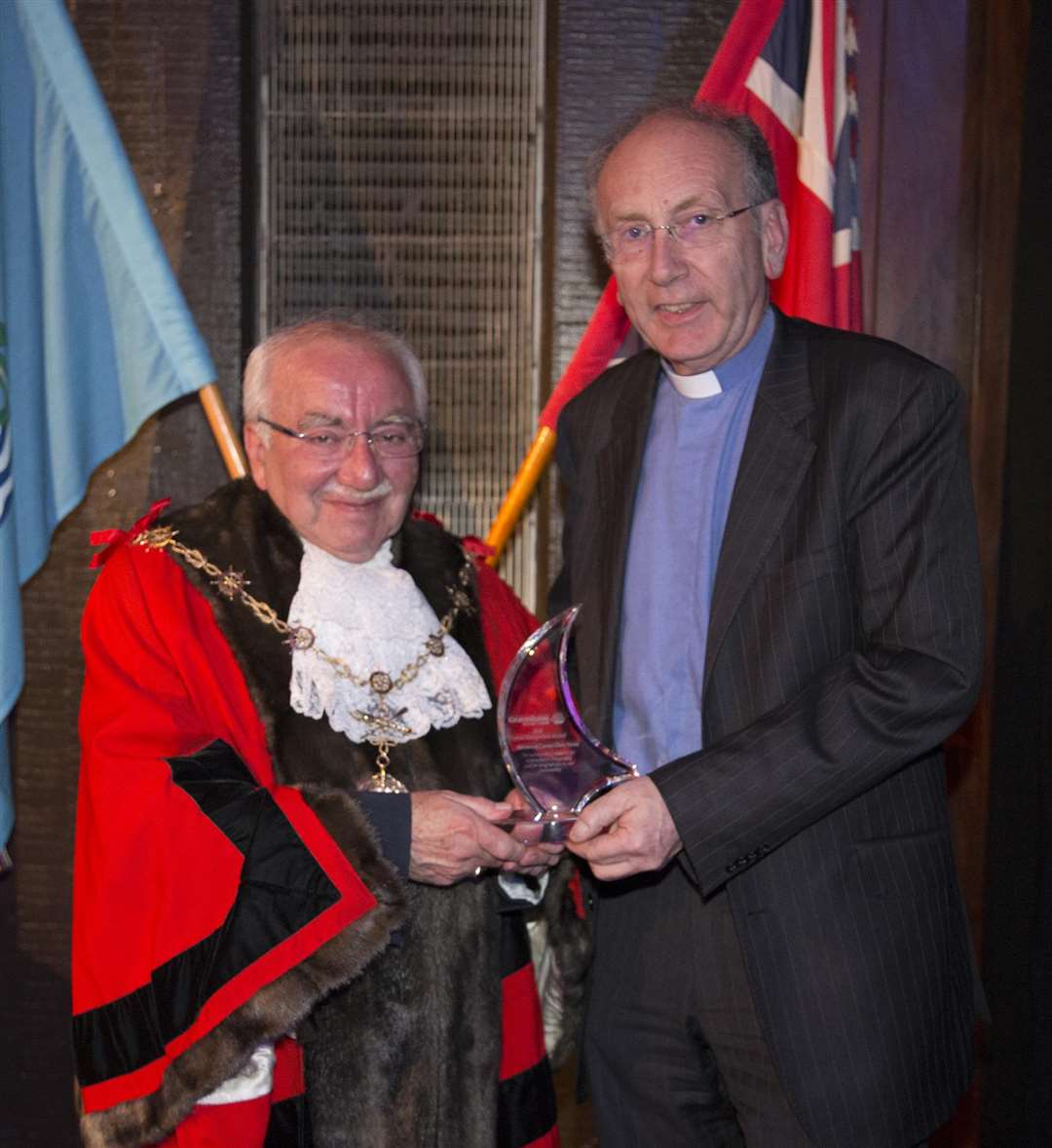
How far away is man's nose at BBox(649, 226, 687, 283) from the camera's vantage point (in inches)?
81.1

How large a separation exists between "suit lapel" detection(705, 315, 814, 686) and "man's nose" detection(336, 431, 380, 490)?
62 centimetres

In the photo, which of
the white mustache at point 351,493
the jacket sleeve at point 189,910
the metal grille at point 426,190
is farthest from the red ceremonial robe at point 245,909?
the metal grille at point 426,190

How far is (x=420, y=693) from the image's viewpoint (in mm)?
2309

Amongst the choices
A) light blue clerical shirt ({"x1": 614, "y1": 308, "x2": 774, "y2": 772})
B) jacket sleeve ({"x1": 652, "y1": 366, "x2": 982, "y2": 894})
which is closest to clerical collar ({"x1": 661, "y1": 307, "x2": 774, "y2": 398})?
light blue clerical shirt ({"x1": 614, "y1": 308, "x2": 774, "y2": 772})

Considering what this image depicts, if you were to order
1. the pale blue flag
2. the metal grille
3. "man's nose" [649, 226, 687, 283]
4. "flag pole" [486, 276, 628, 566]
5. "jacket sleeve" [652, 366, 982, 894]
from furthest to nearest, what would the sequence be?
1. the metal grille
2. "flag pole" [486, 276, 628, 566]
3. the pale blue flag
4. "man's nose" [649, 226, 687, 283]
5. "jacket sleeve" [652, 366, 982, 894]

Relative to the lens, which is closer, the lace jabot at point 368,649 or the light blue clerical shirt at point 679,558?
the light blue clerical shirt at point 679,558

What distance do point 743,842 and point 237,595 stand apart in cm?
95

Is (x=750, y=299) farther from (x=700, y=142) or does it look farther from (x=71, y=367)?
(x=71, y=367)

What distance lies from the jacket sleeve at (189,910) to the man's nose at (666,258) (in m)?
0.96

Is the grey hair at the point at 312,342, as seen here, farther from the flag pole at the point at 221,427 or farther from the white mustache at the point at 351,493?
the flag pole at the point at 221,427

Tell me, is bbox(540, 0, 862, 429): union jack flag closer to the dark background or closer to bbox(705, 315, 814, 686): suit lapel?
the dark background

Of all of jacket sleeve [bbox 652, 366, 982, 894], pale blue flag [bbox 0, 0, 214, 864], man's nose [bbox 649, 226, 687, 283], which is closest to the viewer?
jacket sleeve [bbox 652, 366, 982, 894]

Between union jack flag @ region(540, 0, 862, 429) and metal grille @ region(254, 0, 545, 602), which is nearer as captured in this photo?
union jack flag @ region(540, 0, 862, 429)

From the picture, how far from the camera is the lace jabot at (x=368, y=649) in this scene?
7.26ft
